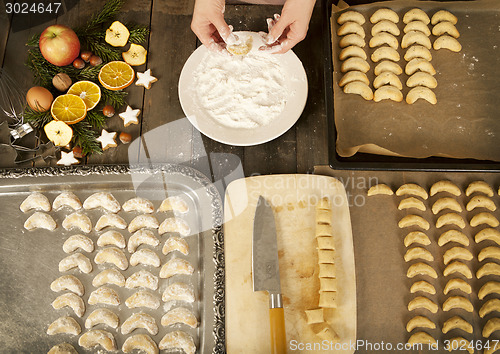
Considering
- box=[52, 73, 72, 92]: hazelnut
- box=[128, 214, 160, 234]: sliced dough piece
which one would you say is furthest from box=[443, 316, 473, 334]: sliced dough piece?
box=[52, 73, 72, 92]: hazelnut

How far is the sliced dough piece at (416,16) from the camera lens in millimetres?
1525

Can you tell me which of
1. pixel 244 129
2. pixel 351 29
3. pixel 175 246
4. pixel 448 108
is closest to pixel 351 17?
pixel 351 29

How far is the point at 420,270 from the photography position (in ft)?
4.15

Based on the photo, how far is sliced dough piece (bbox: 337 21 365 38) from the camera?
1.49 metres

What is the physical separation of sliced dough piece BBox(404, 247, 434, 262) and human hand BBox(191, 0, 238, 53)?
0.95 m

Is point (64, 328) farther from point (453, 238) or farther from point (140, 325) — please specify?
point (453, 238)

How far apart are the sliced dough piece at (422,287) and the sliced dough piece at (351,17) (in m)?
0.98

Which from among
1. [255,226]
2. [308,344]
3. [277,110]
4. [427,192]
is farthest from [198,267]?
[427,192]

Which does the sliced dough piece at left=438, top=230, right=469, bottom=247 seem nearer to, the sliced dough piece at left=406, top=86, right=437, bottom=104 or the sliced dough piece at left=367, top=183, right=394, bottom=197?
the sliced dough piece at left=367, top=183, right=394, bottom=197

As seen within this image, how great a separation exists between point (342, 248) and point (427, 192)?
372 mm

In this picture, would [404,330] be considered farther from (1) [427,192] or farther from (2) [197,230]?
(2) [197,230]

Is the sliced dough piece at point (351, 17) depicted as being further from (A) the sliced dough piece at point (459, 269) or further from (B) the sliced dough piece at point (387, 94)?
(A) the sliced dough piece at point (459, 269)

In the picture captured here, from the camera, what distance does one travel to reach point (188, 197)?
4.60ft

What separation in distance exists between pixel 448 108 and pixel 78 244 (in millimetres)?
1407
